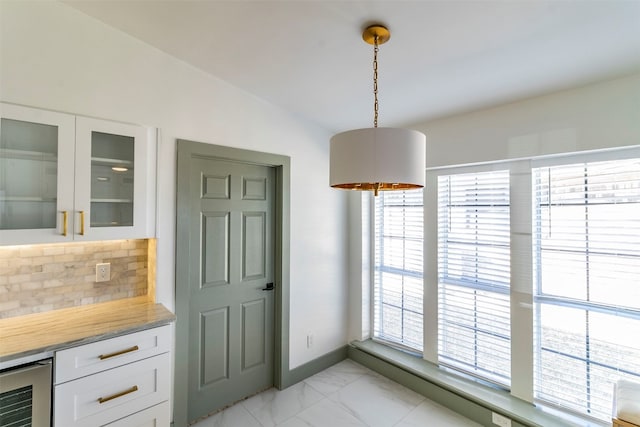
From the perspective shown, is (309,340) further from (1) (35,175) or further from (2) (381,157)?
(1) (35,175)

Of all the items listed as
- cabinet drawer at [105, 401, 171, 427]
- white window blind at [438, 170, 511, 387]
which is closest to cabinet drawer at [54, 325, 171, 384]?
cabinet drawer at [105, 401, 171, 427]

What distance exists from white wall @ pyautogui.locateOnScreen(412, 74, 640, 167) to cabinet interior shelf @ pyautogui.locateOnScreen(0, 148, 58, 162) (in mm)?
2622

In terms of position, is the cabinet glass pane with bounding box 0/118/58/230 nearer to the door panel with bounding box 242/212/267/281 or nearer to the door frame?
the door frame

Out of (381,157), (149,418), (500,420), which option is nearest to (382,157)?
(381,157)

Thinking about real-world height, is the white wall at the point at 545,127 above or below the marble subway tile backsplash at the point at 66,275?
above

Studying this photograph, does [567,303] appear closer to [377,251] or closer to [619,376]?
[619,376]

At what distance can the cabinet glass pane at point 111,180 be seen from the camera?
1745mm

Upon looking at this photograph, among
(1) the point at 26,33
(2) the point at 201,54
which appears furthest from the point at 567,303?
(1) the point at 26,33

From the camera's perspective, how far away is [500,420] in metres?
2.09

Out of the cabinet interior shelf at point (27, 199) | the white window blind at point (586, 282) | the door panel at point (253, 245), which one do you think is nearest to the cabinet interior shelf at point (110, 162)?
the cabinet interior shelf at point (27, 199)

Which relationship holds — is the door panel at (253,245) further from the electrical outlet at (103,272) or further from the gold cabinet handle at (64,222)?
the gold cabinet handle at (64,222)

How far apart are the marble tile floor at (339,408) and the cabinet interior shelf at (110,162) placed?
1.91 m

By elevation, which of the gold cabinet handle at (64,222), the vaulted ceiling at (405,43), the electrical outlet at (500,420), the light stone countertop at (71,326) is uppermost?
the vaulted ceiling at (405,43)

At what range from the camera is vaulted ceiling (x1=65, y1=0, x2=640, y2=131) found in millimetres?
1421
